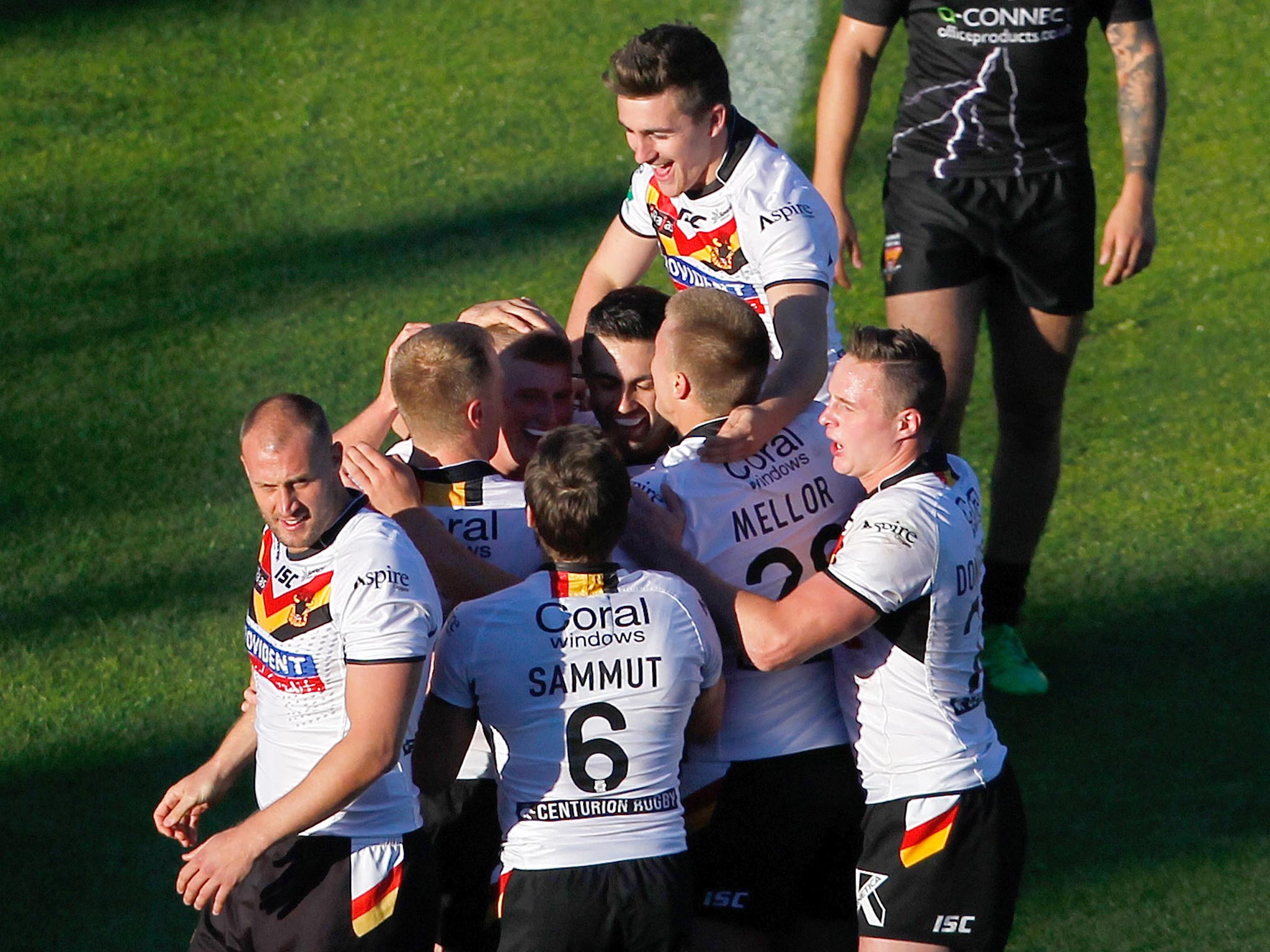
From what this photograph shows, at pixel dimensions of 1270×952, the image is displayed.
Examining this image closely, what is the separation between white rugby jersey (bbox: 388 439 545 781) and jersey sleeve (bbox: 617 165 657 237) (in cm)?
133

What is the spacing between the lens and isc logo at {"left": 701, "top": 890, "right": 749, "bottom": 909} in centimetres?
378

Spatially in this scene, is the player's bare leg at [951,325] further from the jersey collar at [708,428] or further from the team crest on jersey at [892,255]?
the jersey collar at [708,428]

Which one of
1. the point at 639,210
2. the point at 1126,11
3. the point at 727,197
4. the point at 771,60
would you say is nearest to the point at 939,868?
the point at 727,197

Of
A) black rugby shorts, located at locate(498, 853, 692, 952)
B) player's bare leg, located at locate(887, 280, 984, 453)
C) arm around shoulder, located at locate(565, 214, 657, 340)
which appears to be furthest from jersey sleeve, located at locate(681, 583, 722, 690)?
player's bare leg, located at locate(887, 280, 984, 453)

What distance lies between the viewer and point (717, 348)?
150 inches

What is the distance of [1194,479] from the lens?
7.12m

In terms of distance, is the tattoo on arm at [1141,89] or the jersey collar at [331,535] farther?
the tattoo on arm at [1141,89]

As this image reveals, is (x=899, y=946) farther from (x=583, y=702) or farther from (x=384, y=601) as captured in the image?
(x=384, y=601)

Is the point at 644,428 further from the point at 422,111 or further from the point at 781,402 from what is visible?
the point at 422,111

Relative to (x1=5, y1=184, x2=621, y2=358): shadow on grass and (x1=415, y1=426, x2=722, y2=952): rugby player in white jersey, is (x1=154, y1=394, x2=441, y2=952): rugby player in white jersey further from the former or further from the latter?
(x1=5, y1=184, x2=621, y2=358): shadow on grass

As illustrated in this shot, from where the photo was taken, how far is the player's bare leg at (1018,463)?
5625mm

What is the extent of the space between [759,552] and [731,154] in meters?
1.27

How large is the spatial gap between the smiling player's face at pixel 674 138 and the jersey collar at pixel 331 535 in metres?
1.41

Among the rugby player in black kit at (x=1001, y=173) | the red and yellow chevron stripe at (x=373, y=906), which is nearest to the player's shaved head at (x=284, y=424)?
the red and yellow chevron stripe at (x=373, y=906)
